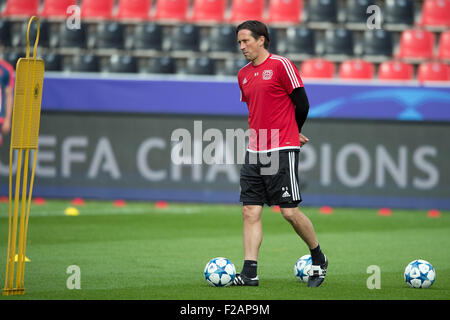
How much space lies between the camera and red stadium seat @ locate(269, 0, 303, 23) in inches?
736

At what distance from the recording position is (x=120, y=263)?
8703mm

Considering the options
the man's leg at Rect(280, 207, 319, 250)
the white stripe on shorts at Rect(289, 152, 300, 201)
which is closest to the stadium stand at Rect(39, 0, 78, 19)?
the white stripe on shorts at Rect(289, 152, 300, 201)

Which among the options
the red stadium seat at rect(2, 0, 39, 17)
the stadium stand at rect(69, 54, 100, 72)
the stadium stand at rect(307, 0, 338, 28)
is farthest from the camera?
the red stadium seat at rect(2, 0, 39, 17)

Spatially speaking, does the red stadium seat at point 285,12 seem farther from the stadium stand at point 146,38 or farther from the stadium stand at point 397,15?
the stadium stand at point 146,38

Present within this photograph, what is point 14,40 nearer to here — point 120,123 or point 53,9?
point 53,9

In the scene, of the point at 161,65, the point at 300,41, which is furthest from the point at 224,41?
the point at 300,41

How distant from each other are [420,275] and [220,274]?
1700 millimetres

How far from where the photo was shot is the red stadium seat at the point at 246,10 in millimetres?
18797

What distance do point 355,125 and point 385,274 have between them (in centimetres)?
693

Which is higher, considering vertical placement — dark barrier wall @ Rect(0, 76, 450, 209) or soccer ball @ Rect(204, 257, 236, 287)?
dark barrier wall @ Rect(0, 76, 450, 209)

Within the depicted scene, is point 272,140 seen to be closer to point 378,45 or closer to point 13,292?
point 13,292

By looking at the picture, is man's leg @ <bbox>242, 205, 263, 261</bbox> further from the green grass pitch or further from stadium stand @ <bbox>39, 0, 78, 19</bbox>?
stadium stand @ <bbox>39, 0, 78, 19</bbox>

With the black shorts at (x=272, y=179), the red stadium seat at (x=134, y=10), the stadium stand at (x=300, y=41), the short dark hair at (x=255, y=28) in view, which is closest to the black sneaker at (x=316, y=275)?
the black shorts at (x=272, y=179)

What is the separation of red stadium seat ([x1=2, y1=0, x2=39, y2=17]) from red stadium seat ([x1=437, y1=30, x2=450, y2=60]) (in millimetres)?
8853
